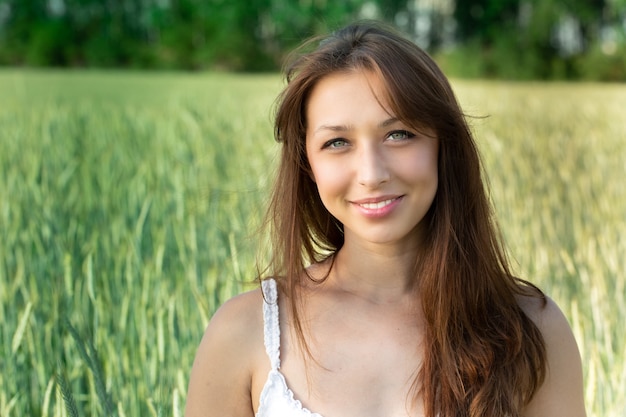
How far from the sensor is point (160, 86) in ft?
42.9

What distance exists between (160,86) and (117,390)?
38.2ft

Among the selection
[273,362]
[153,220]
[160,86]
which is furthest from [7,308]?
[160,86]

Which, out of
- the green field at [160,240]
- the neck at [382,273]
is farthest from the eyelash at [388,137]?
the green field at [160,240]

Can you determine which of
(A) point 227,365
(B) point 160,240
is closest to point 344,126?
(A) point 227,365

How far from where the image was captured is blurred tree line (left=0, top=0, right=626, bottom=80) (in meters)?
22.8

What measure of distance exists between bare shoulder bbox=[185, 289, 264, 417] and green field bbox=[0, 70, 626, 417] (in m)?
0.14

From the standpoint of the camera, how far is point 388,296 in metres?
1.27

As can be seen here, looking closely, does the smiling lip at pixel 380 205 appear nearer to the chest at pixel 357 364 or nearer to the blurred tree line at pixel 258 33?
the chest at pixel 357 364

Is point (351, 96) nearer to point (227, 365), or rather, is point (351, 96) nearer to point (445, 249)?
point (445, 249)

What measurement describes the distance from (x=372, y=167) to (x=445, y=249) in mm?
161

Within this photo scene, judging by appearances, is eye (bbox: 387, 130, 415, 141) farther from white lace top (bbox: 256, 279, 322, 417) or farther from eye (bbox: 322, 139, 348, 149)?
white lace top (bbox: 256, 279, 322, 417)

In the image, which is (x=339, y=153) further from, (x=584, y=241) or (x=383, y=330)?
(x=584, y=241)

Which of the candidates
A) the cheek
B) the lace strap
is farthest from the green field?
the cheek

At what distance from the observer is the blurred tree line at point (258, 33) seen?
22.8 m
